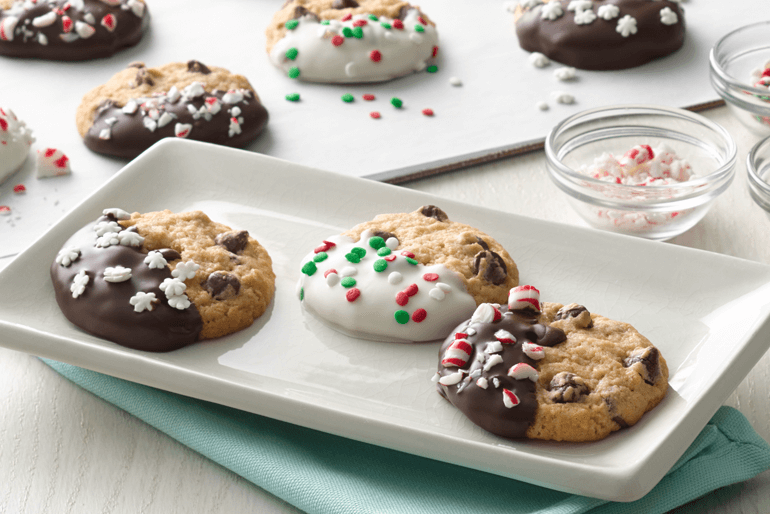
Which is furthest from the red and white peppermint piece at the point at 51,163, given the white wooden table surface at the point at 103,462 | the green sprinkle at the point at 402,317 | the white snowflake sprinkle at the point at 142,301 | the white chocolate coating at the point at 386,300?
the green sprinkle at the point at 402,317

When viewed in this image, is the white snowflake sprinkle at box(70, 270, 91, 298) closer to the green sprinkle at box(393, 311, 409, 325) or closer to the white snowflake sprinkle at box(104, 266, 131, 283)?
the white snowflake sprinkle at box(104, 266, 131, 283)

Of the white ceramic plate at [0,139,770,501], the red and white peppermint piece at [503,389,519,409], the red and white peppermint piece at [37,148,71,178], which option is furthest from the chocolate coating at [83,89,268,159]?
the red and white peppermint piece at [503,389,519,409]

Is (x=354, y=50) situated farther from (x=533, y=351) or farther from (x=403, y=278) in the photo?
(x=533, y=351)

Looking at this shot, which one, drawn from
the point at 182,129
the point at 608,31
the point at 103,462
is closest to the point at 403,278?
the point at 103,462

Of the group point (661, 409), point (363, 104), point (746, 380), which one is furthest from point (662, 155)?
point (363, 104)

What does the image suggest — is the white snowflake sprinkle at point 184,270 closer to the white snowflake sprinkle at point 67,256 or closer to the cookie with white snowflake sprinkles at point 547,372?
the white snowflake sprinkle at point 67,256

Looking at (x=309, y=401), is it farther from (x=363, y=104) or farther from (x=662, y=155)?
(x=363, y=104)

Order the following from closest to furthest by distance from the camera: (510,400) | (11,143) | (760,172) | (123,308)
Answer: (510,400), (123,308), (760,172), (11,143)
